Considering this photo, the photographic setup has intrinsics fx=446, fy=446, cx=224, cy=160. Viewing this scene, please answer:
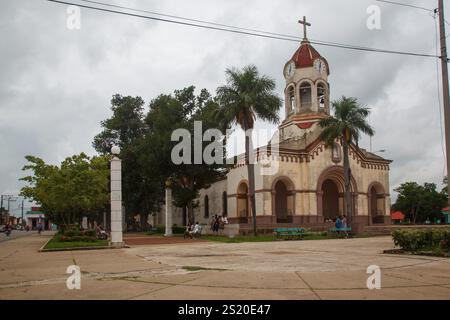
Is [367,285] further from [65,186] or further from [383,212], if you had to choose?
[383,212]

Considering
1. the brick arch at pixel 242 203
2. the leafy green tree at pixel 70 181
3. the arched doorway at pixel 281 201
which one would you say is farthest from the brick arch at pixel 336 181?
the leafy green tree at pixel 70 181

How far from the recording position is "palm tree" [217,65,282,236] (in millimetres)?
28734

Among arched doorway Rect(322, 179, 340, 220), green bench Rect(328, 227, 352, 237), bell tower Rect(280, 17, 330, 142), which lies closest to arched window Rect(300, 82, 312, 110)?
bell tower Rect(280, 17, 330, 142)

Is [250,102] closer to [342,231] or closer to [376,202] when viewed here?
[342,231]

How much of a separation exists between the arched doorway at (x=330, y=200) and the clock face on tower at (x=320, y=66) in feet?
32.9

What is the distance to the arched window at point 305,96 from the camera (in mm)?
40188

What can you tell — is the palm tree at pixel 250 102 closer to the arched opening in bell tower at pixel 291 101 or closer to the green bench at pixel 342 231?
the green bench at pixel 342 231

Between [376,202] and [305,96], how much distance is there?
39.0 feet

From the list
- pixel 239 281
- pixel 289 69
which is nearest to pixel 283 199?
pixel 289 69

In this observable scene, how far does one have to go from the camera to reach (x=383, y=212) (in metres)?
41.0

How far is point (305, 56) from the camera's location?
40.4 metres

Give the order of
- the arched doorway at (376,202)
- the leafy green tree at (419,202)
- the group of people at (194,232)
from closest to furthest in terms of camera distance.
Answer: the group of people at (194,232) < the arched doorway at (376,202) < the leafy green tree at (419,202)

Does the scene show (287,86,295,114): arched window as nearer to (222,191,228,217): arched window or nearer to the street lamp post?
(222,191,228,217): arched window
